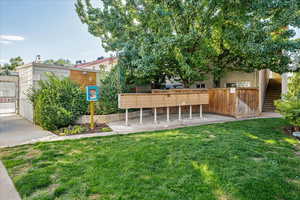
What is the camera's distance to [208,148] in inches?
152

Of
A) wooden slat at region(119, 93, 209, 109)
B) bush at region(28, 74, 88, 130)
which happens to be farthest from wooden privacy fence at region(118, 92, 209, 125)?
bush at region(28, 74, 88, 130)

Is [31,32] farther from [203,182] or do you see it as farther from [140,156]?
[203,182]

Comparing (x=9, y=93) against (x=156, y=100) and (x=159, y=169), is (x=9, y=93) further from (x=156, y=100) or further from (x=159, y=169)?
(x=159, y=169)

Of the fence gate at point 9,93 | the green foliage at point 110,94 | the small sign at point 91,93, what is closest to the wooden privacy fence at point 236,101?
→ the green foliage at point 110,94

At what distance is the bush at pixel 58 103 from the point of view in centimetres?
621

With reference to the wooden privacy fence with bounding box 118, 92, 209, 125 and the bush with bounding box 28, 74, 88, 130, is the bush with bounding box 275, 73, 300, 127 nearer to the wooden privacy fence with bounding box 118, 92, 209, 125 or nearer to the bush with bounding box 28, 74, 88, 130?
the wooden privacy fence with bounding box 118, 92, 209, 125

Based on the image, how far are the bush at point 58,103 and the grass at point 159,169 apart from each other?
6.35 ft

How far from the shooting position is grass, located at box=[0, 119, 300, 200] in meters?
2.21

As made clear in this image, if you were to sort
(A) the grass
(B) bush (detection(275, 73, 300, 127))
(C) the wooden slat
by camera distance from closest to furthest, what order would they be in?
1. (A) the grass
2. (B) bush (detection(275, 73, 300, 127))
3. (C) the wooden slat

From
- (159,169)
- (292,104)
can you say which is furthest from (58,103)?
(292,104)

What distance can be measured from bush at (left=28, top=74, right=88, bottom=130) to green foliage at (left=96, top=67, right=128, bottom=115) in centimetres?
86

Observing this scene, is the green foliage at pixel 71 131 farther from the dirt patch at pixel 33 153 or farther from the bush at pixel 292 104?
the bush at pixel 292 104

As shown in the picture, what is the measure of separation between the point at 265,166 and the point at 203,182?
1409 mm

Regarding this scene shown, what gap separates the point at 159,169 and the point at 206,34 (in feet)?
25.2
